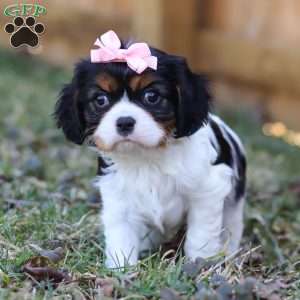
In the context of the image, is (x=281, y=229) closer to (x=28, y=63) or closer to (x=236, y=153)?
(x=236, y=153)

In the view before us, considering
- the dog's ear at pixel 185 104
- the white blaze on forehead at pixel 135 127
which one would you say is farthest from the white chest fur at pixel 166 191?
the white blaze on forehead at pixel 135 127

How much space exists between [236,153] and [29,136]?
255 cm

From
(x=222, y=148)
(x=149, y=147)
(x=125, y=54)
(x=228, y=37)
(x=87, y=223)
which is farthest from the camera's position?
(x=228, y=37)

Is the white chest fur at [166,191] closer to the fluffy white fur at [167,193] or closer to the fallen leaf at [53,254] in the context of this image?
the fluffy white fur at [167,193]

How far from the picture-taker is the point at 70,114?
4.58 m

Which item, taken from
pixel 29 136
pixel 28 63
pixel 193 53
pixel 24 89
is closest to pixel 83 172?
pixel 29 136

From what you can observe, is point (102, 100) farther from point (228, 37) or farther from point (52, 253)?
point (228, 37)

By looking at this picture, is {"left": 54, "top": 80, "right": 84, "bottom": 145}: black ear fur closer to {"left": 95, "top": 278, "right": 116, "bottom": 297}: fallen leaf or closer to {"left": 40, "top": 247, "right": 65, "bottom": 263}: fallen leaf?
{"left": 40, "top": 247, "right": 65, "bottom": 263}: fallen leaf

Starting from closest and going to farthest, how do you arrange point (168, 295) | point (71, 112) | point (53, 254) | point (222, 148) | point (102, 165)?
point (168, 295) < point (53, 254) < point (71, 112) < point (102, 165) < point (222, 148)

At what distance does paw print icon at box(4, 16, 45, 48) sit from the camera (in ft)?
15.8

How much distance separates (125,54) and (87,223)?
124cm

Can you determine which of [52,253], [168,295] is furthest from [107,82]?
[168,295]

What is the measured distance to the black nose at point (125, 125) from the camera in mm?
4105

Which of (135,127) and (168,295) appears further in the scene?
(135,127)
